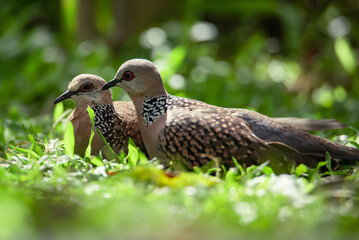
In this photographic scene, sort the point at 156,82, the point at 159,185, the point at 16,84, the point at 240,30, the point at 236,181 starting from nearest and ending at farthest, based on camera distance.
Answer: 1. the point at 159,185
2. the point at 236,181
3. the point at 156,82
4. the point at 16,84
5. the point at 240,30

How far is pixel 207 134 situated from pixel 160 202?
34.3 inches

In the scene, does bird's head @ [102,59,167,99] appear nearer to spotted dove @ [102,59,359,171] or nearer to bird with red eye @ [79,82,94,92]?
spotted dove @ [102,59,359,171]

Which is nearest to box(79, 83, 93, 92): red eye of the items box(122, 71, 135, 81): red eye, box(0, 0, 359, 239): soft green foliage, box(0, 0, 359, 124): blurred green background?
box(122, 71, 135, 81): red eye

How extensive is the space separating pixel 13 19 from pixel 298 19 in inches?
186

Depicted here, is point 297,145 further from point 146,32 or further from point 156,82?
point 146,32

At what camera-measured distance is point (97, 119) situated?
387cm

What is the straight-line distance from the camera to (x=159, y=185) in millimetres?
3039

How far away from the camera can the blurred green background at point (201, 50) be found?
6664mm

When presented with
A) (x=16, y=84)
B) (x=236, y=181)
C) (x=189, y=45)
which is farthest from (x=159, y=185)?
(x=189, y=45)

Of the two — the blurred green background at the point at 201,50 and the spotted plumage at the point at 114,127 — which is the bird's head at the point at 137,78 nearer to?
the spotted plumage at the point at 114,127

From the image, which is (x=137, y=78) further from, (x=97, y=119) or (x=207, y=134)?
(x=207, y=134)

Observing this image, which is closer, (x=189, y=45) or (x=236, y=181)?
(x=236, y=181)

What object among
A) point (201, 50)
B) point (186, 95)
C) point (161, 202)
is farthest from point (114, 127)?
point (201, 50)

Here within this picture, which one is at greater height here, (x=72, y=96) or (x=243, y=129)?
(x=72, y=96)
